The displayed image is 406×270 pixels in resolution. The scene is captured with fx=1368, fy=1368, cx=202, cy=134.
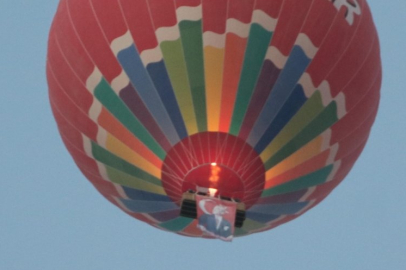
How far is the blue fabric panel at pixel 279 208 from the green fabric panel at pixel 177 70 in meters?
2.22

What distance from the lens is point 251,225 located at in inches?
877

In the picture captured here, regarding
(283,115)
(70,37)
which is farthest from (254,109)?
(70,37)

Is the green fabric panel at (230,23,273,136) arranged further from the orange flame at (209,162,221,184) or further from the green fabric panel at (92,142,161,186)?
the green fabric panel at (92,142,161,186)

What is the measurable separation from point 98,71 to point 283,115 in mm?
2826

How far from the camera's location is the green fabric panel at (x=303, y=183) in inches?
828

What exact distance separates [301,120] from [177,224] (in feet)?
10.7

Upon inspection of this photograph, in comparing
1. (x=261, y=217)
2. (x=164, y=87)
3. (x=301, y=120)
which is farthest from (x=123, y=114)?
(x=261, y=217)

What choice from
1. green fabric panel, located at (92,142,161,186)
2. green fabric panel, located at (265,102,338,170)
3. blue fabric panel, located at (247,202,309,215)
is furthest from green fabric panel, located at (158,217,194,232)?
green fabric panel, located at (265,102,338,170)

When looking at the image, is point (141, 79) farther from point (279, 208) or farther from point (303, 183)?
point (279, 208)

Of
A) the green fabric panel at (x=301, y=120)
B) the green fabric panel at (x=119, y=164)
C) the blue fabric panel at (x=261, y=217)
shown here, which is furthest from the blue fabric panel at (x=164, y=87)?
the blue fabric panel at (x=261, y=217)

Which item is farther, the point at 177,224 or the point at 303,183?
the point at 177,224

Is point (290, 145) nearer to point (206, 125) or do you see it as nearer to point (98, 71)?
point (206, 125)

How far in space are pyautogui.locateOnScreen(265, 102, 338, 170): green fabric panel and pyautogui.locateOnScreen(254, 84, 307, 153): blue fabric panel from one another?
32 cm

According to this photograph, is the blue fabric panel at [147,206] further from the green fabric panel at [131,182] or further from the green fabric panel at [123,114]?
the green fabric panel at [123,114]
